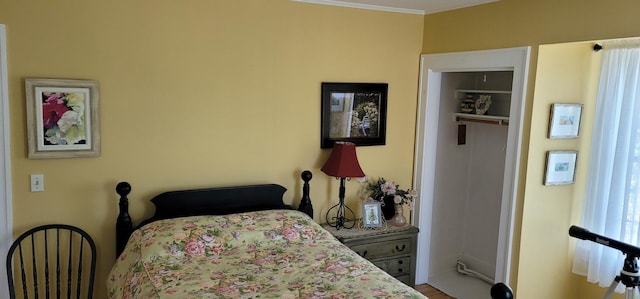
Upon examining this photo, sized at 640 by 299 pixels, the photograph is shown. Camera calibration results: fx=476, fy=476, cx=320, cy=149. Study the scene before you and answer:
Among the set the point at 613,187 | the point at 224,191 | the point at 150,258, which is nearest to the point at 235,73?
the point at 224,191

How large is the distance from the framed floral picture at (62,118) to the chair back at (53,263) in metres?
0.45

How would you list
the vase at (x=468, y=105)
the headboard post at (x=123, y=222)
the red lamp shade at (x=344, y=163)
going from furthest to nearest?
the vase at (x=468, y=105) → the red lamp shade at (x=344, y=163) → the headboard post at (x=123, y=222)

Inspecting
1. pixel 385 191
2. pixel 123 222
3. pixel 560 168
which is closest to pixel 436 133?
pixel 385 191

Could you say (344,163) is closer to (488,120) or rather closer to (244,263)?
(244,263)

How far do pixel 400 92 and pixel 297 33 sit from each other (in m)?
0.98

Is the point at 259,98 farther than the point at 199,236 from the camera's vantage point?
Yes

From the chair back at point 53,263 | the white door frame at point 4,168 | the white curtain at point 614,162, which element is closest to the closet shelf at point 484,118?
the white curtain at point 614,162

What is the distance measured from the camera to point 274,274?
2426mm

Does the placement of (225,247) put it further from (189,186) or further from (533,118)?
(533,118)

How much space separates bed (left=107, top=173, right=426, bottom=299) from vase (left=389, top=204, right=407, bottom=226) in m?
0.78

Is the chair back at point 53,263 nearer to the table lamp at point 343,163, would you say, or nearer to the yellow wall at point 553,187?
the table lamp at point 343,163

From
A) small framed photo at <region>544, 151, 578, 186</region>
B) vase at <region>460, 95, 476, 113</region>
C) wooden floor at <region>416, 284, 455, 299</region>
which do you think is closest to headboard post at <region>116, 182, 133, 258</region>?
wooden floor at <region>416, 284, 455, 299</region>

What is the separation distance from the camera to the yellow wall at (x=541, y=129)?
2781 mm

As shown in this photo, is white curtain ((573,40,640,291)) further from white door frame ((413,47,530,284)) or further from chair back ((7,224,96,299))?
chair back ((7,224,96,299))
